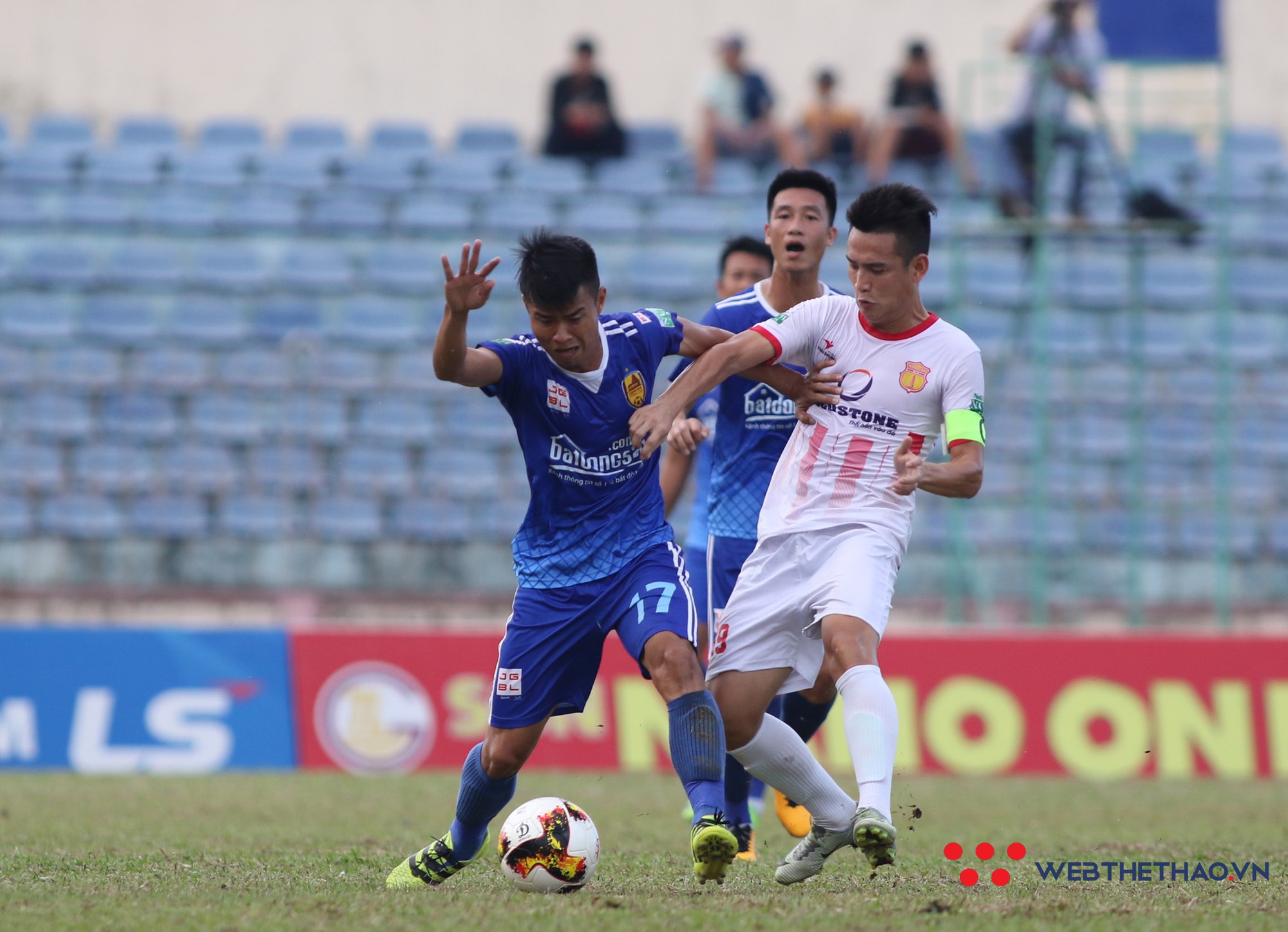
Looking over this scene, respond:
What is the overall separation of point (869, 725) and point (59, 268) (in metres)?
11.8

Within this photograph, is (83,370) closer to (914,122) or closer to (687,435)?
(687,435)

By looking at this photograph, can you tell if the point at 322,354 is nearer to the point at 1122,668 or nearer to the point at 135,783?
the point at 135,783

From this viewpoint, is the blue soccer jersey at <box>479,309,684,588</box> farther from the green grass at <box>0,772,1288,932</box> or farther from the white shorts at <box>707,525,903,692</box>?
the green grass at <box>0,772,1288,932</box>

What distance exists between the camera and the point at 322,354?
12961 millimetres

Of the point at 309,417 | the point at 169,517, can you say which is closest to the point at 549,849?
the point at 309,417

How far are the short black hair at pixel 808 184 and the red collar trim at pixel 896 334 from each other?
1042 millimetres

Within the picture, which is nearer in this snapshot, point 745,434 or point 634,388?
point 634,388

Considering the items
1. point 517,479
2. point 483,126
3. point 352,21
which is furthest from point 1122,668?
point 352,21

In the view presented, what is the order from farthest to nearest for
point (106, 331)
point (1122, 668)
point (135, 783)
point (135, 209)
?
1. point (135, 209)
2. point (106, 331)
3. point (1122, 668)
4. point (135, 783)

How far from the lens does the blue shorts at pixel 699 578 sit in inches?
300

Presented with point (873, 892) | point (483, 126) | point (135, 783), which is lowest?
point (135, 783)

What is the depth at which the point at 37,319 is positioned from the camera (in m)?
14.6

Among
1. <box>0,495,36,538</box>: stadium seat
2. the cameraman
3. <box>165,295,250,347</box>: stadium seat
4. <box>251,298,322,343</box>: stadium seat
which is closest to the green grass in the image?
<box>0,495,36,538</box>: stadium seat

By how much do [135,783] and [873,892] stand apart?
22.3ft
